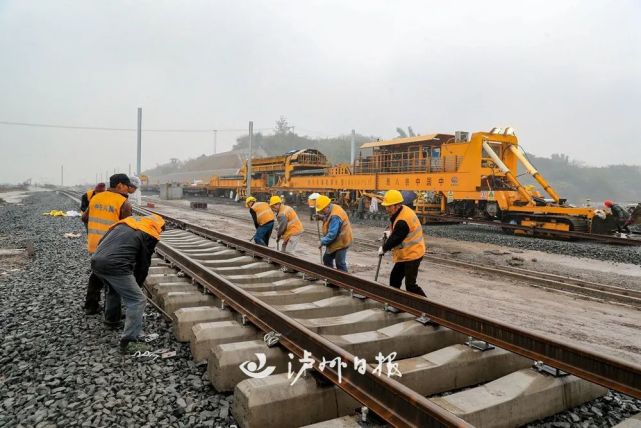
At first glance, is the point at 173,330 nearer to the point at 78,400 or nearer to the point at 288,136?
the point at 78,400

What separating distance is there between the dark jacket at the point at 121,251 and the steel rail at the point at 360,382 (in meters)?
1.05

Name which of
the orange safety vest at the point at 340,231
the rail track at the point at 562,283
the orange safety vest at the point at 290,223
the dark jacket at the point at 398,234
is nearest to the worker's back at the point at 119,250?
the dark jacket at the point at 398,234

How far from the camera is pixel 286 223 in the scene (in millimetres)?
8117

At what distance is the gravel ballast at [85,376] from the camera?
2820mm

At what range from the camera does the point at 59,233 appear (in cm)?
1281

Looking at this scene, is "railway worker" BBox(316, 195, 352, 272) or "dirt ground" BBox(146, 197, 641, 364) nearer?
"dirt ground" BBox(146, 197, 641, 364)

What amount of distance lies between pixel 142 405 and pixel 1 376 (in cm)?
142

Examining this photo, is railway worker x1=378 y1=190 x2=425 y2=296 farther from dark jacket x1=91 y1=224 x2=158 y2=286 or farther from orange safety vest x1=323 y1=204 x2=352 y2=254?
dark jacket x1=91 y1=224 x2=158 y2=286

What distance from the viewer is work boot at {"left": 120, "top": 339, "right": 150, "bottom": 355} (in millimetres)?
3840

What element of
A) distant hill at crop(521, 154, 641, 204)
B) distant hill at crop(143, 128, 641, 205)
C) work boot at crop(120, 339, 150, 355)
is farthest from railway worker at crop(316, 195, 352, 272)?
distant hill at crop(521, 154, 641, 204)

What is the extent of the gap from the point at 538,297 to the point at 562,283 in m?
1.11

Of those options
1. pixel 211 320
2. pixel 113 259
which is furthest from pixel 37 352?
pixel 211 320

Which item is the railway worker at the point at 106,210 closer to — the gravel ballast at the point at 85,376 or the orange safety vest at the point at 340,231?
the gravel ballast at the point at 85,376

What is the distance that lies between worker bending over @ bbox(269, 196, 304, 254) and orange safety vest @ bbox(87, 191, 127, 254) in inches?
131
